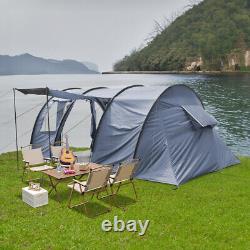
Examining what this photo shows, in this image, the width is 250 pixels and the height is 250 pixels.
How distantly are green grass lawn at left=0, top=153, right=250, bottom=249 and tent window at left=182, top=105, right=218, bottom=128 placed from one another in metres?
1.73

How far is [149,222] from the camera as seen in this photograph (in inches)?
298

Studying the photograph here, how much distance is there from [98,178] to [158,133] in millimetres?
3161

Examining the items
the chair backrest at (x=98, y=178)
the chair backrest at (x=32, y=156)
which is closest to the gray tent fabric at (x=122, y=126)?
the chair backrest at (x=32, y=156)

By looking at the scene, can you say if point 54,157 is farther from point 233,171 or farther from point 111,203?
point 233,171

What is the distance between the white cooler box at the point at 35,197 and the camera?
834 cm

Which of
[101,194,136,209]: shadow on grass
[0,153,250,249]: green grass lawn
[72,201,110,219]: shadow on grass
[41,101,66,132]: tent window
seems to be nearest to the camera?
[0,153,250,249]: green grass lawn

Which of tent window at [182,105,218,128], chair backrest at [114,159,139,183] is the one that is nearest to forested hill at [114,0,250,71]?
tent window at [182,105,218,128]

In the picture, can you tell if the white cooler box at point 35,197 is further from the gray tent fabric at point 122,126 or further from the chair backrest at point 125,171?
the gray tent fabric at point 122,126

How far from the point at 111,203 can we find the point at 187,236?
2.30m

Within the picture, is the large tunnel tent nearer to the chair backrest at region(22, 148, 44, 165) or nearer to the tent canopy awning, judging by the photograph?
the tent canopy awning

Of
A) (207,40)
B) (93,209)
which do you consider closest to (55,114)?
(93,209)

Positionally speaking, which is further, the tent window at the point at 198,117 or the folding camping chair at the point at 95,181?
the tent window at the point at 198,117

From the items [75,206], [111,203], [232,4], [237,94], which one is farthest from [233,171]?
[232,4]

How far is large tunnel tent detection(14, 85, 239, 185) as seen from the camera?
34.3 ft
